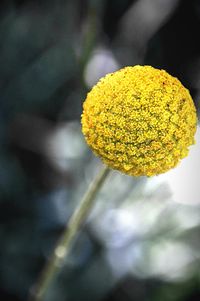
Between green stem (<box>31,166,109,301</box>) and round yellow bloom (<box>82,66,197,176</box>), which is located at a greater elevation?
round yellow bloom (<box>82,66,197,176</box>)

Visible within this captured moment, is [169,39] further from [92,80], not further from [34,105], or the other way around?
[34,105]

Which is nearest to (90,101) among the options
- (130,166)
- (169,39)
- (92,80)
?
(130,166)

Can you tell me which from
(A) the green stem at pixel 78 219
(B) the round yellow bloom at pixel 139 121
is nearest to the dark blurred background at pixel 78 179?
(A) the green stem at pixel 78 219

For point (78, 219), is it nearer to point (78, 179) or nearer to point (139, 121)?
point (139, 121)

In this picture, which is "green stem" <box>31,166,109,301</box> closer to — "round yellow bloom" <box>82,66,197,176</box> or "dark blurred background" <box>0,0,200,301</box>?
"round yellow bloom" <box>82,66,197,176</box>

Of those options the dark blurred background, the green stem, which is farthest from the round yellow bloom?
the dark blurred background

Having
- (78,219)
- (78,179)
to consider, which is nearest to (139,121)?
(78,219)
